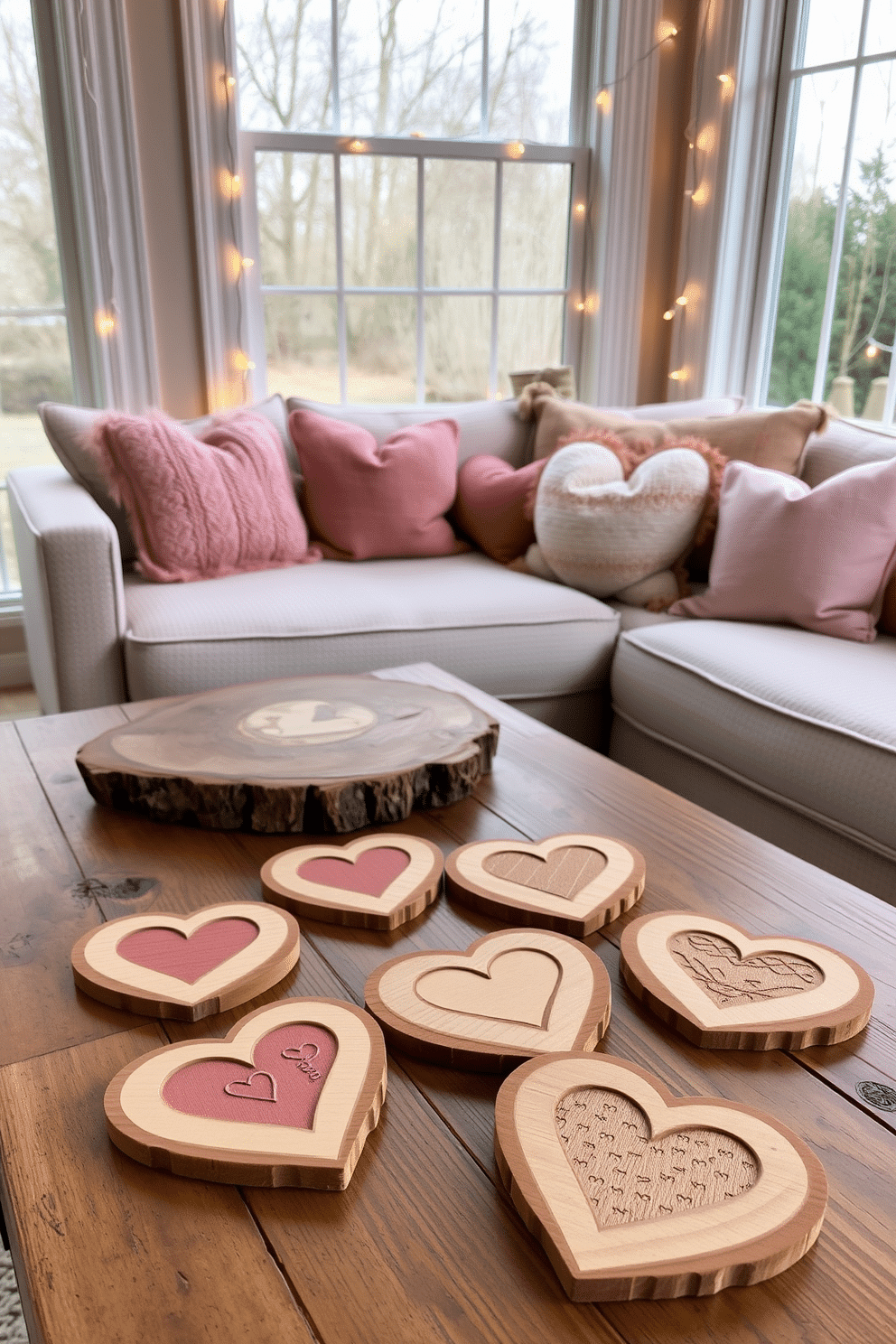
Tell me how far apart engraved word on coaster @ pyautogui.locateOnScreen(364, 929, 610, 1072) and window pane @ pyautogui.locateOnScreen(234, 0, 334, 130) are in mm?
2946

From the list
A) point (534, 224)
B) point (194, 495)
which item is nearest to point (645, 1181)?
point (194, 495)

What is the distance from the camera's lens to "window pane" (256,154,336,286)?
10.2 ft

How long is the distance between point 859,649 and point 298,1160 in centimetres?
167

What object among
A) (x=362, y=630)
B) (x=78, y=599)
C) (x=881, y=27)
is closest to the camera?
(x=78, y=599)

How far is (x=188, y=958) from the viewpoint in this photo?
2.95ft

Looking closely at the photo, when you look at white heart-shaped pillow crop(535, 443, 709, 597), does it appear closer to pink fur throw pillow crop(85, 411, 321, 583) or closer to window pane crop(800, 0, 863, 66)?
pink fur throw pillow crop(85, 411, 321, 583)

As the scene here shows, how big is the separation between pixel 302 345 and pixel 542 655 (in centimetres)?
163

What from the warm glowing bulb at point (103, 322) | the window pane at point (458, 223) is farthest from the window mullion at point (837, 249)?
the warm glowing bulb at point (103, 322)

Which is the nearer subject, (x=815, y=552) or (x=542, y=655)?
(x=815, y=552)

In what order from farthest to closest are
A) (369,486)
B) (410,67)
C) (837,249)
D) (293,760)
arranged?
(410,67), (837,249), (369,486), (293,760)

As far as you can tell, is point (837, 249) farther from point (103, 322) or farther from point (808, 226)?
point (103, 322)

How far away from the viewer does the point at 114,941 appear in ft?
3.04

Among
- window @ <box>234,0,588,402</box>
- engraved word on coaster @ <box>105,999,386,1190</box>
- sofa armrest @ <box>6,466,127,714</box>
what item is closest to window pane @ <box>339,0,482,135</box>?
window @ <box>234,0,588,402</box>

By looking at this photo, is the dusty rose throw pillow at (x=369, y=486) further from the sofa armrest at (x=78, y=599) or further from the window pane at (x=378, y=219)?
the window pane at (x=378, y=219)
